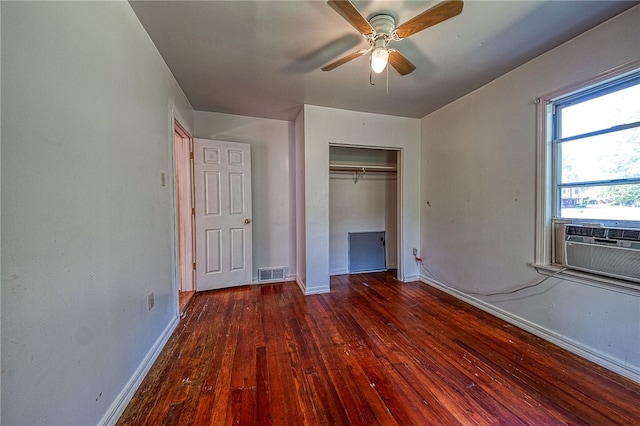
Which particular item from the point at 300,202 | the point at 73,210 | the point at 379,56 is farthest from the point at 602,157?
the point at 73,210

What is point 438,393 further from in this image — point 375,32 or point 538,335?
point 375,32

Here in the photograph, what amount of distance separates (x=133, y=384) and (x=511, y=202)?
340 centimetres

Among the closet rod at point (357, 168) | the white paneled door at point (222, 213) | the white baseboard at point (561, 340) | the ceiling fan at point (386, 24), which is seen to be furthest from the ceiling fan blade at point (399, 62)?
the white baseboard at point (561, 340)

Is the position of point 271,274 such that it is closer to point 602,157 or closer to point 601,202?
point 601,202

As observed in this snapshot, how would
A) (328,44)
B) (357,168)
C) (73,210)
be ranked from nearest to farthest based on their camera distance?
(73,210) < (328,44) < (357,168)

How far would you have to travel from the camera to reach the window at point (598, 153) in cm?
157

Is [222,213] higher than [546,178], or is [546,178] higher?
[546,178]

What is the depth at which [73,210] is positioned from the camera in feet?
3.32

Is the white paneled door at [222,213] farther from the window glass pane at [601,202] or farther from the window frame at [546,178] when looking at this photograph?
the window glass pane at [601,202]

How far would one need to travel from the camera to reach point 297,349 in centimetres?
186

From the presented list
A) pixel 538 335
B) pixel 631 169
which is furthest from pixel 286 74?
pixel 538 335

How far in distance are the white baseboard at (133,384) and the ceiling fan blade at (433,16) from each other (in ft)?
9.08

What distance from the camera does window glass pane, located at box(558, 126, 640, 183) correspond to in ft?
5.12

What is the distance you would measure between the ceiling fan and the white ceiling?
0.08 meters
